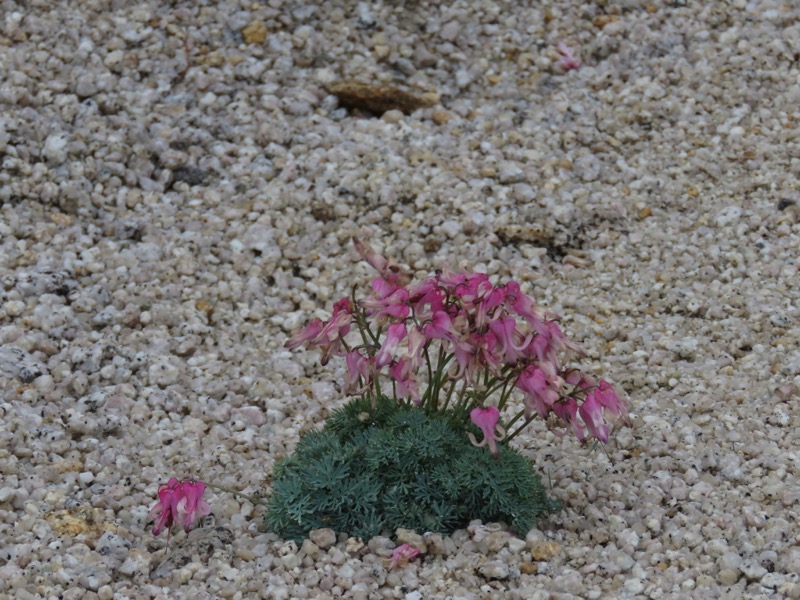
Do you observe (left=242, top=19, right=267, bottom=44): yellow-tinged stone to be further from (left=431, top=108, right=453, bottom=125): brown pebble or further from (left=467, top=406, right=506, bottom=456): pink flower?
(left=467, top=406, right=506, bottom=456): pink flower

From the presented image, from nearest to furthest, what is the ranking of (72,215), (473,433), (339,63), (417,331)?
(417,331), (473,433), (72,215), (339,63)

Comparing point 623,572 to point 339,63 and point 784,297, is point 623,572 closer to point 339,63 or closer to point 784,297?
point 784,297

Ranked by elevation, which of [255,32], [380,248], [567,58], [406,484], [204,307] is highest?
[567,58]

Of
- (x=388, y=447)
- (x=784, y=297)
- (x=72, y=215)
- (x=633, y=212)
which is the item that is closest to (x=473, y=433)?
(x=388, y=447)

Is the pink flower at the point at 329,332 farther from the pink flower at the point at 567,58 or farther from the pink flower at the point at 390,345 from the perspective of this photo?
the pink flower at the point at 567,58

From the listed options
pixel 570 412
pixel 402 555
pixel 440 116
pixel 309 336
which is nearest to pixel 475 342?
pixel 570 412

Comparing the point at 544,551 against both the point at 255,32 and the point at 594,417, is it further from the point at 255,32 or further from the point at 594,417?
the point at 255,32

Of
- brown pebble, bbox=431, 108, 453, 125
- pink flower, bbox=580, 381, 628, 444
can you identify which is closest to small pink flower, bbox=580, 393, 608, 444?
A: pink flower, bbox=580, 381, 628, 444
